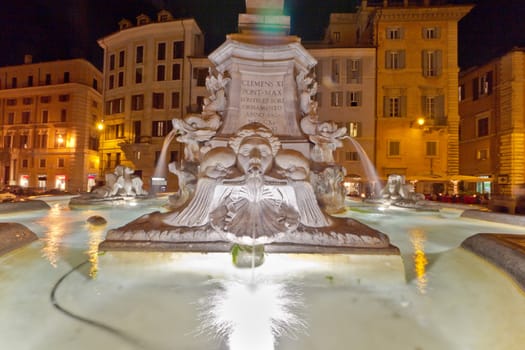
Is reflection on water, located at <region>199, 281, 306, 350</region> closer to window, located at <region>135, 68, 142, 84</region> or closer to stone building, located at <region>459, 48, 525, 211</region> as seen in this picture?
stone building, located at <region>459, 48, 525, 211</region>

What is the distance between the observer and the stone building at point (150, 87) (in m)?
34.0

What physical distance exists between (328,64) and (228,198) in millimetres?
31437

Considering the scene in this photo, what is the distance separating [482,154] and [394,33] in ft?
53.6

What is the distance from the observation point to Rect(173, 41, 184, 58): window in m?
34.7

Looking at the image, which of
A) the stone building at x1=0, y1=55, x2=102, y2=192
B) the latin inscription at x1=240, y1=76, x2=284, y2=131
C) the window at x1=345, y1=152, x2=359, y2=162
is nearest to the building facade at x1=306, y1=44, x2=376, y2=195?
the window at x1=345, y1=152, x2=359, y2=162

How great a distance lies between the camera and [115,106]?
37031 millimetres

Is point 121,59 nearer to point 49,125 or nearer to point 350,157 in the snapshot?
point 49,125

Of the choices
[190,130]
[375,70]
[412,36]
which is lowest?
[190,130]

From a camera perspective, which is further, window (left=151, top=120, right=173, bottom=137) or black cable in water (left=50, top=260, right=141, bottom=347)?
window (left=151, top=120, right=173, bottom=137)

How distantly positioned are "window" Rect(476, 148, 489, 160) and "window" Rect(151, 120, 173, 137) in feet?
111

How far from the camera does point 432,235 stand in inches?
200

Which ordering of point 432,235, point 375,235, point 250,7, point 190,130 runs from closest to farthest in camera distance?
point 375,235, point 432,235, point 190,130, point 250,7

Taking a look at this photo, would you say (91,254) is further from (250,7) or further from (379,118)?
(379,118)

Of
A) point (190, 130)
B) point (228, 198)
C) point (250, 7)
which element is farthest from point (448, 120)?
point (228, 198)
